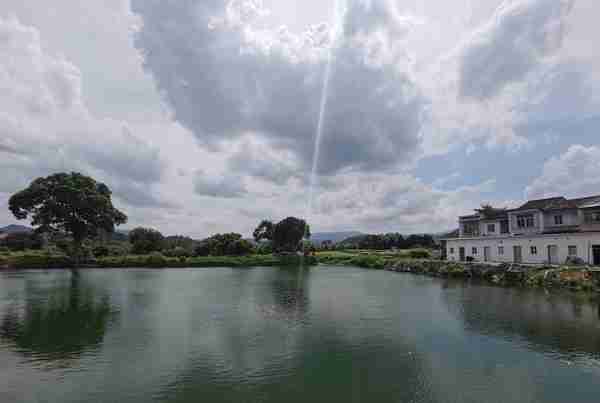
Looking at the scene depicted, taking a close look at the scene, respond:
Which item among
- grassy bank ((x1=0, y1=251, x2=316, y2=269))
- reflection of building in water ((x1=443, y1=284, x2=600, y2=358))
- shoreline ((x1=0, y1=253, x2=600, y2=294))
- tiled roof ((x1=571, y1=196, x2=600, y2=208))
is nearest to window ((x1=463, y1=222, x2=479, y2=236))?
shoreline ((x1=0, y1=253, x2=600, y2=294))

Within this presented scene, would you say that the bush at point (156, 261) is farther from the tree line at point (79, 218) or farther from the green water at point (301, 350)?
the green water at point (301, 350)

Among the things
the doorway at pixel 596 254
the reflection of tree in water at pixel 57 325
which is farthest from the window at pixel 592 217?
the reflection of tree in water at pixel 57 325

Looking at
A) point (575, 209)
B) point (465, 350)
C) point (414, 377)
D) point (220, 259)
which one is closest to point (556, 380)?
point (465, 350)

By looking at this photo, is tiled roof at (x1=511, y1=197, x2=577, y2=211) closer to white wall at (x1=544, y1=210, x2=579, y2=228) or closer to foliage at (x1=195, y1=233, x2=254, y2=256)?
white wall at (x1=544, y1=210, x2=579, y2=228)

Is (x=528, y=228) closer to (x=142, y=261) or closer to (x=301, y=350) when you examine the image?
(x=301, y=350)

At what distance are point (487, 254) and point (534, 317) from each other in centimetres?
3252

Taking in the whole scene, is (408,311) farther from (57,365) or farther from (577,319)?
(57,365)

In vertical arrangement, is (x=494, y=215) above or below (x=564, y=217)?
above

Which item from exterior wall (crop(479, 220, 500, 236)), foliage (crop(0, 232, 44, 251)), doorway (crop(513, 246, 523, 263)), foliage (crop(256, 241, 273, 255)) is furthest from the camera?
foliage (crop(256, 241, 273, 255))

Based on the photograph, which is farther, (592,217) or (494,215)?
(494,215)

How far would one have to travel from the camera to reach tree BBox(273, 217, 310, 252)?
108 m

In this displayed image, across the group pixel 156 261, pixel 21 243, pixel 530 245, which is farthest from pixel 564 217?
pixel 21 243

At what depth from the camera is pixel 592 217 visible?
139ft

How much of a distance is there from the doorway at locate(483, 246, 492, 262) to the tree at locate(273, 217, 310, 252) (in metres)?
62.0
